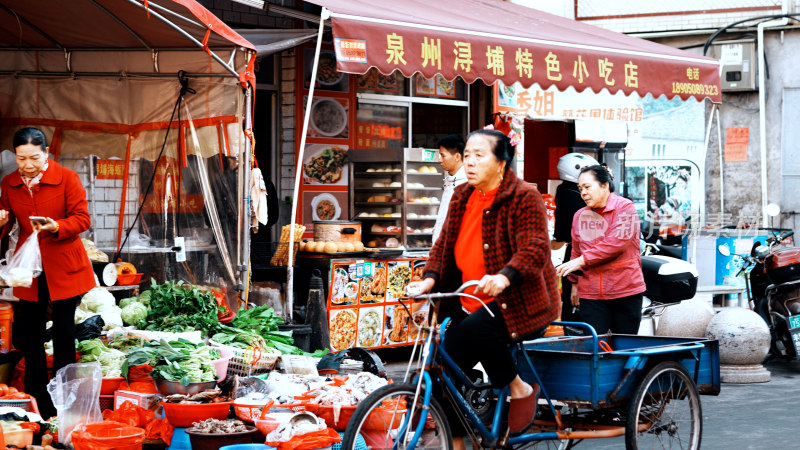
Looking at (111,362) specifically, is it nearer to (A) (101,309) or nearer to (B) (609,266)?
(A) (101,309)

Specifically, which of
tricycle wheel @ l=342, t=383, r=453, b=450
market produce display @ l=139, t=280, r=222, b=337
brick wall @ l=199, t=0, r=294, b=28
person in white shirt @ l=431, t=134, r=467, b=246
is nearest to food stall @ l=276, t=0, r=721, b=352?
brick wall @ l=199, t=0, r=294, b=28

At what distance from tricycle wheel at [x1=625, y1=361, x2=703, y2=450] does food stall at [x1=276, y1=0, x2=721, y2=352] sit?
3810 millimetres

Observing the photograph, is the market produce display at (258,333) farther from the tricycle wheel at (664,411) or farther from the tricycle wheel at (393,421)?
the tricycle wheel at (664,411)

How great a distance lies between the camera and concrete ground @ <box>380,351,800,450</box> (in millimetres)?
7211

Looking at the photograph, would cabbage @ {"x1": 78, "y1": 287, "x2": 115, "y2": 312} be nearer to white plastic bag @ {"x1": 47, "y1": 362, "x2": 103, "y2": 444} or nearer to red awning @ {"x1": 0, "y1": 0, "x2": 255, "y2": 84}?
white plastic bag @ {"x1": 47, "y1": 362, "x2": 103, "y2": 444}

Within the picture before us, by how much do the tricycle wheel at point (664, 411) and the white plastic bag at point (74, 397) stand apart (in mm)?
3422

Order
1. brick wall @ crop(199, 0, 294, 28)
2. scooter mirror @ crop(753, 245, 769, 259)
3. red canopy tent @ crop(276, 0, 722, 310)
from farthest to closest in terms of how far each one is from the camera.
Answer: brick wall @ crop(199, 0, 294, 28), scooter mirror @ crop(753, 245, 769, 259), red canopy tent @ crop(276, 0, 722, 310)

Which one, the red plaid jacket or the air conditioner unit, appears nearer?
the red plaid jacket

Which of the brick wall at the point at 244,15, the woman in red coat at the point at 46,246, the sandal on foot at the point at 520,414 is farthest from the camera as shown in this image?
the brick wall at the point at 244,15

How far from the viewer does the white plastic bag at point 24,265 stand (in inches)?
255

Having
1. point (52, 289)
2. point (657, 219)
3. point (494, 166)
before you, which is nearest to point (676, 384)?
point (494, 166)

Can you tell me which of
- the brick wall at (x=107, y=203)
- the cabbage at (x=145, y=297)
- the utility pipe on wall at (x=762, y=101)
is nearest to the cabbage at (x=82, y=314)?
the cabbage at (x=145, y=297)

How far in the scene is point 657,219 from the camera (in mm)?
16625

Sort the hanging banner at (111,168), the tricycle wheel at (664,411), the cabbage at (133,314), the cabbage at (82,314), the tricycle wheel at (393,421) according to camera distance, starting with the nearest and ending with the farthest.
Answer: the tricycle wheel at (393,421)
the tricycle wheel at (664,411)
the cabbage at (82,314)
the cabbage at (133,314)
the hanging banner at (111,168)
